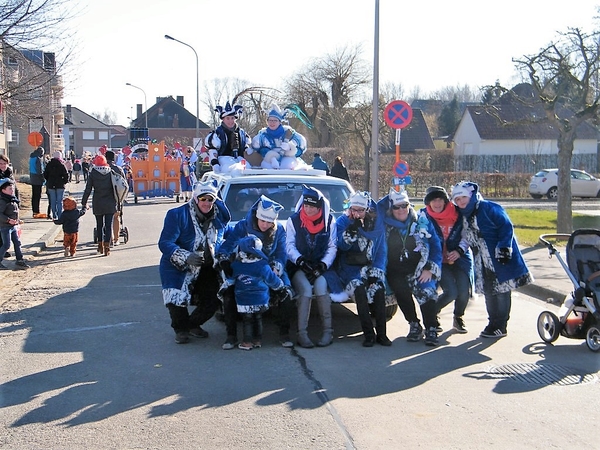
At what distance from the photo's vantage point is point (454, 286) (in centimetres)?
811

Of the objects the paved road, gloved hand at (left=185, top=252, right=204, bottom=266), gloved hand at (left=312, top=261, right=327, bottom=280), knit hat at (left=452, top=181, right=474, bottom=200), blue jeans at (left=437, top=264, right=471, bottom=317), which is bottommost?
the paved road

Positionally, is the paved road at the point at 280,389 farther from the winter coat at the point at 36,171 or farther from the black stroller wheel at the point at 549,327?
the winter coat at the point at 36,171

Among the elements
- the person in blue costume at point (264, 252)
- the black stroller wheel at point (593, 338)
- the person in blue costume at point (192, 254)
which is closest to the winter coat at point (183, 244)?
the person in blue costume at point (192, 254)

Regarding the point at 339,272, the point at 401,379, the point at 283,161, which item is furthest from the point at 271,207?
the point at 283,161

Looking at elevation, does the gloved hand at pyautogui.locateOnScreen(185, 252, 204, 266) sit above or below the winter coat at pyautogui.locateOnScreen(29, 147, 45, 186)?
below

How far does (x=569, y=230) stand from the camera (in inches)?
665

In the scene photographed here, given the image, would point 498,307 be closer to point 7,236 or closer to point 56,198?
point 7,236

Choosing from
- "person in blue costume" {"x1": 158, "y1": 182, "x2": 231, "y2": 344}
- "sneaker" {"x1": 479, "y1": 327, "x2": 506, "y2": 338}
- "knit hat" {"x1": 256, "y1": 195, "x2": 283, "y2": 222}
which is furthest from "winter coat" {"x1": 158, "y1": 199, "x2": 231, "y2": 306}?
"sneaker" {"x1": 479, "y1": 327, "x2": 506, "y2": 338}

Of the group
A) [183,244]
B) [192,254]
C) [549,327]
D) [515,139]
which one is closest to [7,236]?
[183,244]

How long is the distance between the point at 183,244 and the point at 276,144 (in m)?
4.20

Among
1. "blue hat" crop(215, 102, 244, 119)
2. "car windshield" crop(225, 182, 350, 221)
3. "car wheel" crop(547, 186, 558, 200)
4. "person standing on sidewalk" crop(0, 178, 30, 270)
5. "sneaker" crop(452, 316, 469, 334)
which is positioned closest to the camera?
"sneaker" crop(452, 316, 469, 334)

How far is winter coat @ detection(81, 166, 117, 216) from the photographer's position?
14.0 m

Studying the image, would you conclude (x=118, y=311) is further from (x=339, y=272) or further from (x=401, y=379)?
(x=401, y=379)

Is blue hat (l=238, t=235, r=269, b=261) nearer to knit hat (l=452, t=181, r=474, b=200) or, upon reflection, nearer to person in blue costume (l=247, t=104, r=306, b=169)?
knit hat (l=452, t=181, r=474, b=200)
